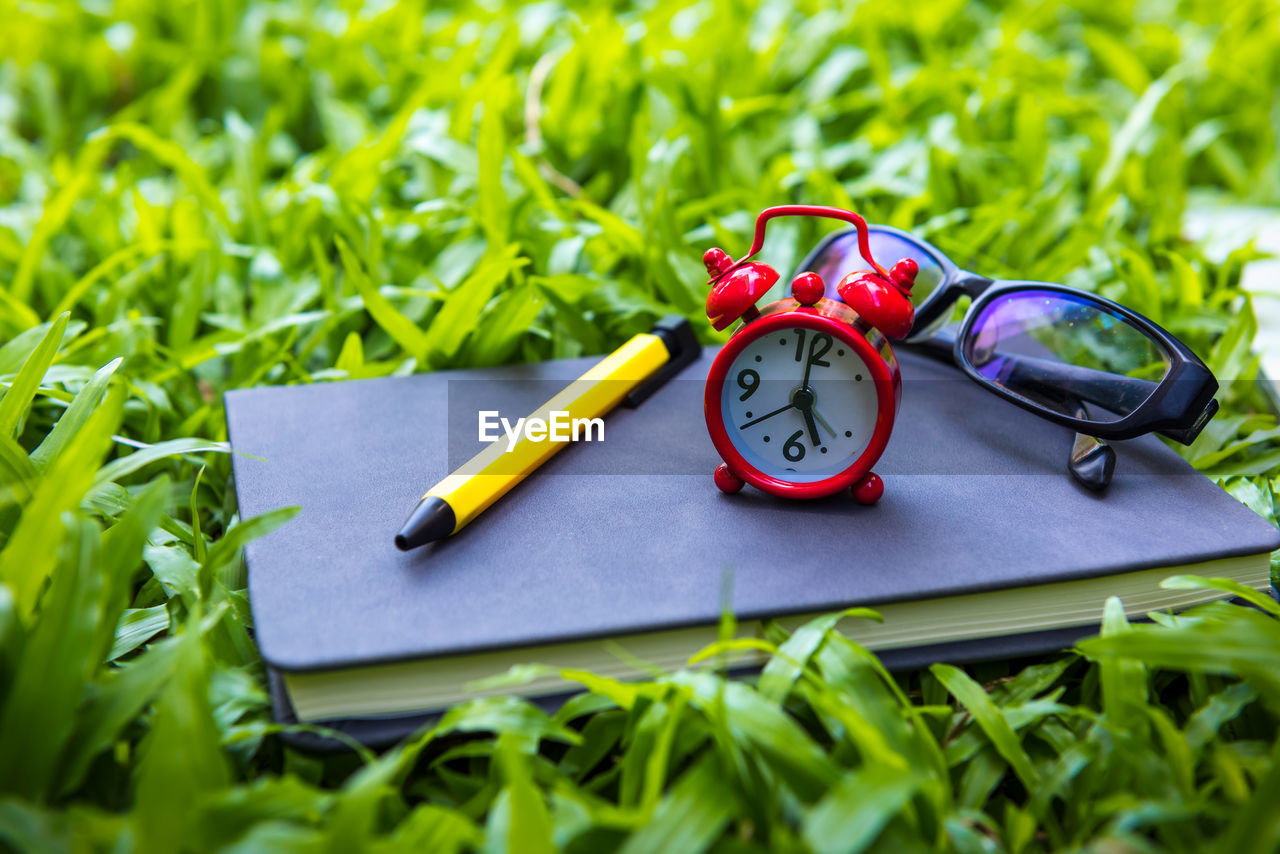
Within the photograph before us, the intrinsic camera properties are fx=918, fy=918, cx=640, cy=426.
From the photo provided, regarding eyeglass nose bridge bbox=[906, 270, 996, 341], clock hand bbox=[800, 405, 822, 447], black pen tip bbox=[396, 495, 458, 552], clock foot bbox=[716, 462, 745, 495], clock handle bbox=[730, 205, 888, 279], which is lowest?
clock foot bbox=[716, 462, 745, 495]

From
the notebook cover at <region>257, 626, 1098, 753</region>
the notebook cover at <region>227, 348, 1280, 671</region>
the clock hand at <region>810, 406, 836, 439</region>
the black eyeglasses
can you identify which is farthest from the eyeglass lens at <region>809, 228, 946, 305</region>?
the notebook cover at <region>257, 626, 1098, 753</region>

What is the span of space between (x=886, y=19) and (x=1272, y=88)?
690 mm

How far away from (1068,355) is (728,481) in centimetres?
39

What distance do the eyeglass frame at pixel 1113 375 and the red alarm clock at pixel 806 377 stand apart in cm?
19

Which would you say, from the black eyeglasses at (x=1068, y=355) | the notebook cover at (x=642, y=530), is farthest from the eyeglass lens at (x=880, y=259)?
the notebook cover at (x=642, y=530)

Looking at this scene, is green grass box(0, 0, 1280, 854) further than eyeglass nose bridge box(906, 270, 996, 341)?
No

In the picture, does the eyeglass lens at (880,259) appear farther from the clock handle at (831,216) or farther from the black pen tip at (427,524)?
the black pen tip at (427,524)

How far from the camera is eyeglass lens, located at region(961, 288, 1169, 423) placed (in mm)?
832

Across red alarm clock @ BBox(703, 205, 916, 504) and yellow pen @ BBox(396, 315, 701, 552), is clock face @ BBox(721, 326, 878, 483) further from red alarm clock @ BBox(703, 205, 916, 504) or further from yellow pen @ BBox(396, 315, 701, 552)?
yellow pen @ BBox(396, 315, 701, 552)

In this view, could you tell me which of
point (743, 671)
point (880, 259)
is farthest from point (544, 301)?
point (743, 671)

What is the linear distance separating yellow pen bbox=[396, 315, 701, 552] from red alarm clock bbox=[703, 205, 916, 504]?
0.15m

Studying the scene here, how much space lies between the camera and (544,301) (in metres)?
1.04

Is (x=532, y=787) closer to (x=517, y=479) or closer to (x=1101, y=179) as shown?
(x=517, y=479)

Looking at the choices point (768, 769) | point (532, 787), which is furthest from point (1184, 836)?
point (532, 787)
